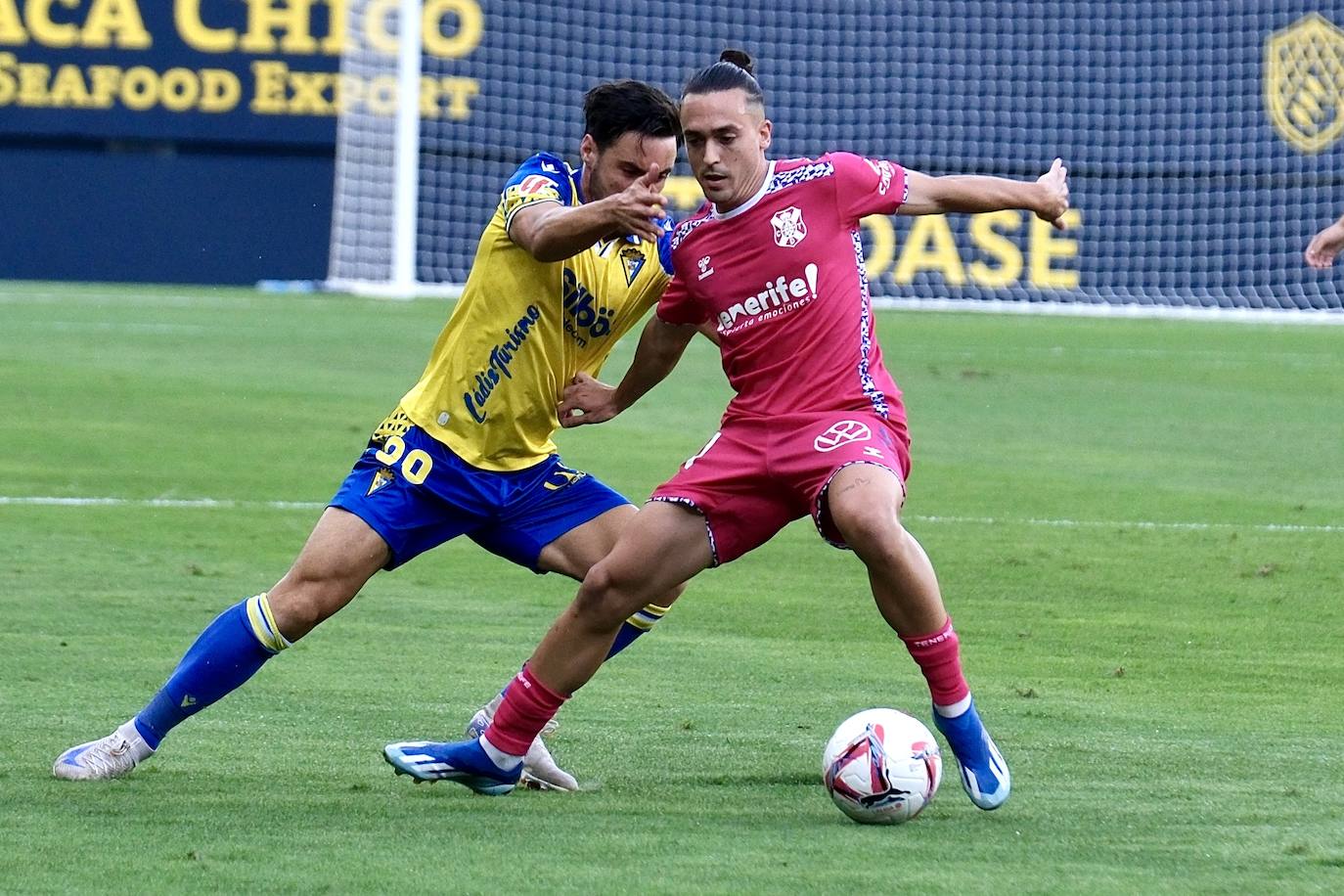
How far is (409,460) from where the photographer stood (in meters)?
5.61

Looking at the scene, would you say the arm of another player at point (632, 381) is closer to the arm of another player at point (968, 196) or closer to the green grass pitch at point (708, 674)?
the arm of another player at point (968, 196)

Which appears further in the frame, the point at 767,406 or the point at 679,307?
the point at 679,307

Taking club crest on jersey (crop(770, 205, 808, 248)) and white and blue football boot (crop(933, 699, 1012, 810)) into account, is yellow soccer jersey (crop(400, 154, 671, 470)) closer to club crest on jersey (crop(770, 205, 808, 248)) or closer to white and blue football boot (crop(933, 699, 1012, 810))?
club crest on jersey (crop(770, 205, 808, 248))

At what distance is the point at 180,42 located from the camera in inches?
1122

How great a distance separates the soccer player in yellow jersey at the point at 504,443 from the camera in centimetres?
546

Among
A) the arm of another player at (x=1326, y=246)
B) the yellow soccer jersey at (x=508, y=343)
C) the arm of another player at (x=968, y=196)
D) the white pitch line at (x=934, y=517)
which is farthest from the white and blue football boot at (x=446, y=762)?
the white pitch line at (x=934, y=517)

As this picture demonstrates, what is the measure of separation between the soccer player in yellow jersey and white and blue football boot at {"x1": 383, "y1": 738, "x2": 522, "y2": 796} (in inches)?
4.8

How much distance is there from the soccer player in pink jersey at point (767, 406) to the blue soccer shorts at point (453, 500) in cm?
43

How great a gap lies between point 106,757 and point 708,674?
2280mm

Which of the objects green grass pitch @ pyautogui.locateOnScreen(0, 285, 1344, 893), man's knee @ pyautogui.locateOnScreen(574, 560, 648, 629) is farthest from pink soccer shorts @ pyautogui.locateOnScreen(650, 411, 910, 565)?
green grass pitch @ pyautogui.locateOnScreen(0, 285, 1344, 893)

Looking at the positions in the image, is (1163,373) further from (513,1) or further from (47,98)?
(47,98)

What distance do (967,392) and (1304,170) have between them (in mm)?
12144

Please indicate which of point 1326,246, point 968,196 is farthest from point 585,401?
point 1326,246

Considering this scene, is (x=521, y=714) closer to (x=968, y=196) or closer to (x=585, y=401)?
(x=585, y=401)
